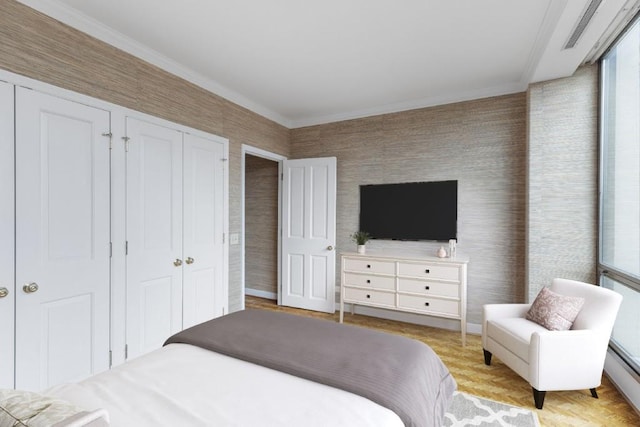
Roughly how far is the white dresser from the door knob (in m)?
2.80

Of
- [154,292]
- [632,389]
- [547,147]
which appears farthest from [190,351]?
[547,147]

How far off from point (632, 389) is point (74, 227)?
13.2 ft

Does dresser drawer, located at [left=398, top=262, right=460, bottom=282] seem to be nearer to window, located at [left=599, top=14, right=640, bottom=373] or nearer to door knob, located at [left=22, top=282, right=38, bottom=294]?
window, located at [left=599, top=14, right=640, bottom=373]

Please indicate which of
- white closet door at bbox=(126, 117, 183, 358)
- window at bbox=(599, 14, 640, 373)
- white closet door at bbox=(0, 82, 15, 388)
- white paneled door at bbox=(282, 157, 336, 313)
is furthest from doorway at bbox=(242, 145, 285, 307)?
window at bbox=(599, 14, 640, 373)

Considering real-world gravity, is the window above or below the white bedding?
above

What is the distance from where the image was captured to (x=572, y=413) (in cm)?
208

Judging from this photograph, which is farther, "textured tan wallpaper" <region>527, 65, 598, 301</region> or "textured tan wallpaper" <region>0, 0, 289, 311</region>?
"textured tan wallpaper" <region>527, 65, 598, 301</region>

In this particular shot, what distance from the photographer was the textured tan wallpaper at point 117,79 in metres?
1.90

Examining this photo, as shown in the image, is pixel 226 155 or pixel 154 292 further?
pixel 226 155

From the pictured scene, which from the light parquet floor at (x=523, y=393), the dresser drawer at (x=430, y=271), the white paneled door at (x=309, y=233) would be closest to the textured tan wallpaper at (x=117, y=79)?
the white paneled door at (x=309, y=233)

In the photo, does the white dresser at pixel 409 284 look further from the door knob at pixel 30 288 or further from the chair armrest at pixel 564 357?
the door knob at pixel 30 288

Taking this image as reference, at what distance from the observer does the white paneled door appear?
165 inches

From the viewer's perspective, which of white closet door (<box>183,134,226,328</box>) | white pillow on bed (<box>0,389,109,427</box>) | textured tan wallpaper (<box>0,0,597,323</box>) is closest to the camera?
white pillow on bed (<box>0,389,109,427</box>)

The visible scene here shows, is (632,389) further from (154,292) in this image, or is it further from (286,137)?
(286,137)
